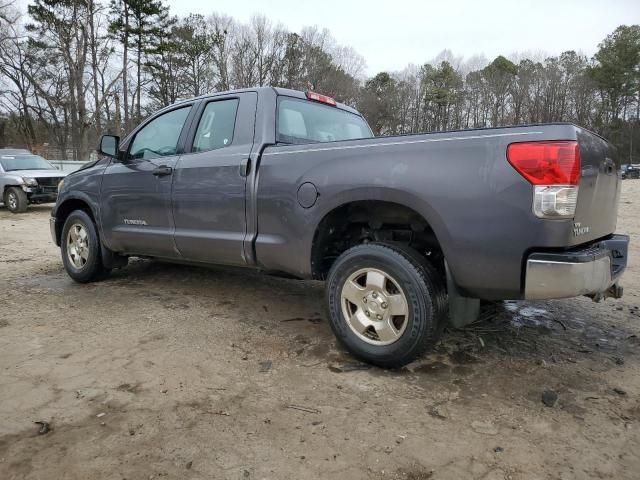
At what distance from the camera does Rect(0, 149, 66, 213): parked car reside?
41.2ft

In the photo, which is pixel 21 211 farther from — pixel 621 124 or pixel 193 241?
pixel 621 124

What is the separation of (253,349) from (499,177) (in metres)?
1.95

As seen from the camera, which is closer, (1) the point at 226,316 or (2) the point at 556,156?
(2) the point at 556,156

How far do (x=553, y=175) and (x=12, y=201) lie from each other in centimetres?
1409

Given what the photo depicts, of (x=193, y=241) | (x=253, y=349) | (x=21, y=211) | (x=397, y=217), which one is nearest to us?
(x=397, y=217)

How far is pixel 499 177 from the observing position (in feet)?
7.72

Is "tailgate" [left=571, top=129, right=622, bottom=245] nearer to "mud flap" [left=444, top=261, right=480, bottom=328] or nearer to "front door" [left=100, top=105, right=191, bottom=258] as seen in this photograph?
"mud flap" [left=444, top=261, right=480, bottom=328]

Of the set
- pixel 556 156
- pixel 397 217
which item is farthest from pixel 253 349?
pixel 556 156

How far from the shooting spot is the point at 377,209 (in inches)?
120

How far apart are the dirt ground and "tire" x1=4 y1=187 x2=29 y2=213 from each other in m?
9.82

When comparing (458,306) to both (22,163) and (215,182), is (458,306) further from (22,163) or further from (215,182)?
(22,163)

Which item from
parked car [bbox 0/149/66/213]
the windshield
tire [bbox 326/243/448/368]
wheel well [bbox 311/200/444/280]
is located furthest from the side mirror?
the windshield

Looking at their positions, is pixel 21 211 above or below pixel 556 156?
below

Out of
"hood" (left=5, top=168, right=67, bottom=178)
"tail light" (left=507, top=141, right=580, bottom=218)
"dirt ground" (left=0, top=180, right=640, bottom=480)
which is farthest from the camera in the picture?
"hood" (left=5, top=168, right=67, bottom=178)
